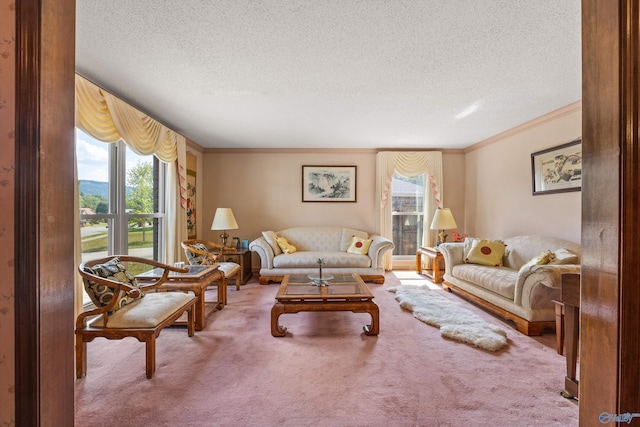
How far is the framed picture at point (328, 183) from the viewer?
216 inches

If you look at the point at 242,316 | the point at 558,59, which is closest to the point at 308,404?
the point at 242,316

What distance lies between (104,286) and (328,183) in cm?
408

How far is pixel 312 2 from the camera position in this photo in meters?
1.67

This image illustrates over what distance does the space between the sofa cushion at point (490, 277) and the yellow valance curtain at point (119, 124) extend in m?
4.46

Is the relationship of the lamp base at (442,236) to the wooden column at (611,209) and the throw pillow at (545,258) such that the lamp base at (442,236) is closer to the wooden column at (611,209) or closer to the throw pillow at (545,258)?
the throw pillow at (545,258)

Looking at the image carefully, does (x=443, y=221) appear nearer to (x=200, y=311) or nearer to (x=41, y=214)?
(x=200, y=311)

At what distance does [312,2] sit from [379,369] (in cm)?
258

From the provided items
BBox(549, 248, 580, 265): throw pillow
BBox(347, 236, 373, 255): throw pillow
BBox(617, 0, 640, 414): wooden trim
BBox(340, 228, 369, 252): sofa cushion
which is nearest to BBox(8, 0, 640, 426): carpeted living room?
BBox(617, 0, 640, 414): wooden trim

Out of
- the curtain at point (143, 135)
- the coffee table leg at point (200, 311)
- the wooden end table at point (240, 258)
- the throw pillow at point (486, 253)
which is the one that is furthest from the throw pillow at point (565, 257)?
the curtain at point (143, 135)

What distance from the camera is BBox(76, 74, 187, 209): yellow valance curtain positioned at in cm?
244

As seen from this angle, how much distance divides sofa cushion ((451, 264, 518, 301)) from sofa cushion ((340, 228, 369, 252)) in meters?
1.80

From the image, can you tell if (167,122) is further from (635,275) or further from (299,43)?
(635,275)

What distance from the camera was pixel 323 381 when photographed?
1914 millimetres

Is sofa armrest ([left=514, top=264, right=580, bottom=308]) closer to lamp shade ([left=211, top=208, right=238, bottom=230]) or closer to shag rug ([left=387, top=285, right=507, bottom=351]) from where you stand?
shag rug ([left=387, top=285, right=507, bottom=351])
